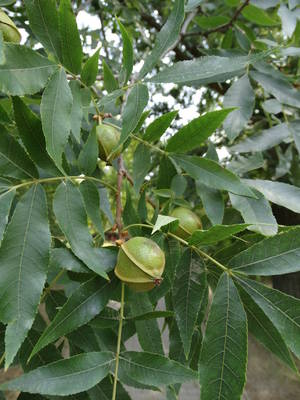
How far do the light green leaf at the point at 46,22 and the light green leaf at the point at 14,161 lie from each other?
24 centimetres

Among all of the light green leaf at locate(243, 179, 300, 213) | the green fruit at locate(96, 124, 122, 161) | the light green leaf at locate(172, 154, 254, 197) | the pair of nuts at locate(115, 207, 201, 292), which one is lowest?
the light green leaf at locate(243, 179, 300, 213)

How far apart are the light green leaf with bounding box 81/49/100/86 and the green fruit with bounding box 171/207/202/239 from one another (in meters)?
0.42

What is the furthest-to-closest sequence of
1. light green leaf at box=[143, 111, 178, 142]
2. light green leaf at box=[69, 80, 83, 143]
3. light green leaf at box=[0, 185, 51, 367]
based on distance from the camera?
light green leaf at box=[143, 111, 178, 142]
light green leaf at box=[69, 80, 83, 143]
light green leaf at box=[0, 185, 51, 367]

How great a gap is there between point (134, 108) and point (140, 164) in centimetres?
25

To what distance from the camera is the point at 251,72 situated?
1576 mm

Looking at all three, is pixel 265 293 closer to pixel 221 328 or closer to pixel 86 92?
pixel 221 328

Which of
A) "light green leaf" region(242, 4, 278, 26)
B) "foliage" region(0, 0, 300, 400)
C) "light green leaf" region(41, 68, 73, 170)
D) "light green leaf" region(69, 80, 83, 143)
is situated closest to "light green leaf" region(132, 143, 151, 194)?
"foliage" region(0, 0, 300, 400)

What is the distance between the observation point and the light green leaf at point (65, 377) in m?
0.83

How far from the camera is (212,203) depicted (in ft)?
3.74

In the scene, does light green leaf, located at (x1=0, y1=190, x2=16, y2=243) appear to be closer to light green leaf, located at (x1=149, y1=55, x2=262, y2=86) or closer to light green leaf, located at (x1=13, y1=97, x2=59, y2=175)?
light green leaf, located at (x1=13, y1=97, x2=59, y2=175)

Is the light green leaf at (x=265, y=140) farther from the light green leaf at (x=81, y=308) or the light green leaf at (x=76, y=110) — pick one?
the light green leaf at (x=81, y=308)

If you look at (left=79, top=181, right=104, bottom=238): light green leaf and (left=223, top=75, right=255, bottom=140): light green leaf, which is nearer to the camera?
(left=79, top=181, right=104, bottom=238): light green leaf

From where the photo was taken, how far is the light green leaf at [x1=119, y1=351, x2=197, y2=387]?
87 cm

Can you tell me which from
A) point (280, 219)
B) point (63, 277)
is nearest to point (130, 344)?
point (280, 219)
